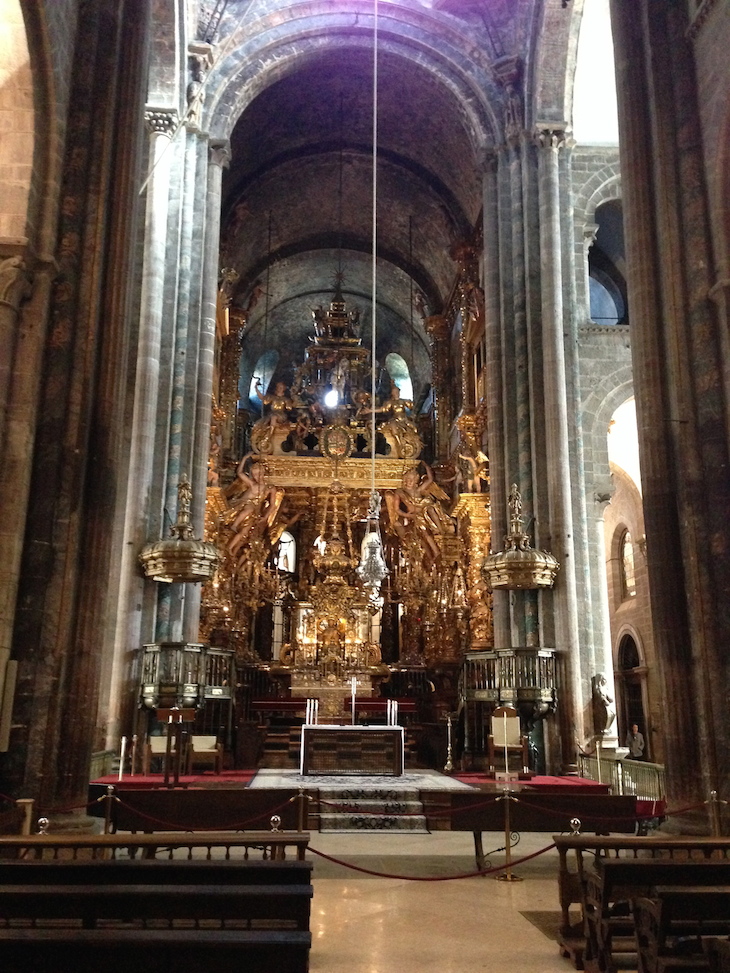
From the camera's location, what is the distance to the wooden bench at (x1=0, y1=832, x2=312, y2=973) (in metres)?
3.28

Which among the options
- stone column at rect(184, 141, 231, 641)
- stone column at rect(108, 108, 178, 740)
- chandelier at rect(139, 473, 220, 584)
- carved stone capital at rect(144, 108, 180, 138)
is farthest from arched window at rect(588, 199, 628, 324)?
chandelier at rect(139, 473, 220, 584)

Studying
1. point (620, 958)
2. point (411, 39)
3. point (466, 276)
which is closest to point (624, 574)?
point (466, 276)

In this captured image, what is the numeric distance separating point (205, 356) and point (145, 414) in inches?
91.1

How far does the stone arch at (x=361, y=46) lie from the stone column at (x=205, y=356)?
59.7 inches

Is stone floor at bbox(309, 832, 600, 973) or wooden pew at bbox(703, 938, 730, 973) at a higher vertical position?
wooden pew at bbox(703, 938, 730, 973)

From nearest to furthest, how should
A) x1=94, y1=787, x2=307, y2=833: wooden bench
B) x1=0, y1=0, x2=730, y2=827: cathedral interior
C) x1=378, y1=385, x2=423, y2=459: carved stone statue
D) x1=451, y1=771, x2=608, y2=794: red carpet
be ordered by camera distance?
x1=94, y1=787, x2=307, y2=833: wooden bench → x1=0, y1=0, x2=730, y2=827: cathedral interior → x1=451, y1=771, x2=608, y2=794: red carpet → x1=378, y1=385, x2=423, y2=459: carved stone statue

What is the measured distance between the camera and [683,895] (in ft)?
12.5

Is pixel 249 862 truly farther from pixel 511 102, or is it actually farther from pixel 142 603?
pixel 511 102

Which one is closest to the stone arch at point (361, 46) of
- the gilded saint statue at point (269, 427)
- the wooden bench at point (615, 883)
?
the gilded saint statue at point (269, 427)

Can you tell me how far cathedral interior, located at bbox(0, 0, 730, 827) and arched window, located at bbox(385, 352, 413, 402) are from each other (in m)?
0.14

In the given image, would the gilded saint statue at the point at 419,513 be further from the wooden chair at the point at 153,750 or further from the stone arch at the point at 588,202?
the wooden chair at the point at 153,750

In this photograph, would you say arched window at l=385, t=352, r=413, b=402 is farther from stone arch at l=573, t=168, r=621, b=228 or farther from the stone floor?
the stone floor

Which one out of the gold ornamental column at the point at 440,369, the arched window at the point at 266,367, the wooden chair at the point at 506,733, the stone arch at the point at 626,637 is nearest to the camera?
the wooden chair at the point at 506,733

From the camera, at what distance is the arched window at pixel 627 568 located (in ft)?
77.4
